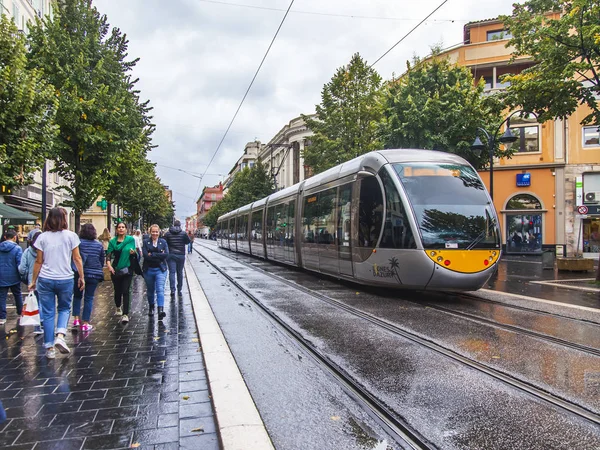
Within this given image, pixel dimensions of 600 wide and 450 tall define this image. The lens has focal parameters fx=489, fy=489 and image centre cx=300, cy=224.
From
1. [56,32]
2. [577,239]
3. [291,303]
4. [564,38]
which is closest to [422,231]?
[291,303]

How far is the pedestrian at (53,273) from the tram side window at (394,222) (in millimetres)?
6211

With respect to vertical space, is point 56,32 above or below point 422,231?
above

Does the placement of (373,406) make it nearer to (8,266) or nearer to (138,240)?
(8,266)

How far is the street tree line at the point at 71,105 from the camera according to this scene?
1092 cm

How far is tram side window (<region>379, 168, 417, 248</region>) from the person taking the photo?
974 centimetres

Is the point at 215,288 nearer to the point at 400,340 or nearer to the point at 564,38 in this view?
the point at 400,340

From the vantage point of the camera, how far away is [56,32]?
15.9 metres

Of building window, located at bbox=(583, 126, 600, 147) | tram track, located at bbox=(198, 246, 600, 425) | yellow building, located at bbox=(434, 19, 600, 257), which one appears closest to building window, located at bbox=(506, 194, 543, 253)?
yellow building, located at bbox=(434, 19, 600, 257)

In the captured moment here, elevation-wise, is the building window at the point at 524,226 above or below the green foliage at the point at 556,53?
below

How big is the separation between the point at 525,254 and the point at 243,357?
29.4 metres

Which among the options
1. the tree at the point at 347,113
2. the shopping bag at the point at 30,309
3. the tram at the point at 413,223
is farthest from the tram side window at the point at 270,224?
the shopping bag at the point at 30,309

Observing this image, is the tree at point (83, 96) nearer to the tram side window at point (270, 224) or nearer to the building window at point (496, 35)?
the tram side window at point (270, 224)

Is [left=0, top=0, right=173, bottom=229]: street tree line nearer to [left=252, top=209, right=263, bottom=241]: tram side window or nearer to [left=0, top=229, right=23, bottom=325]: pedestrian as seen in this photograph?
[left=0, top=229, right=23, bottom=325]: pedestrian

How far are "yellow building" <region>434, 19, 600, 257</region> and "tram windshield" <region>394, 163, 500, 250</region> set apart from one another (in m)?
20.7
